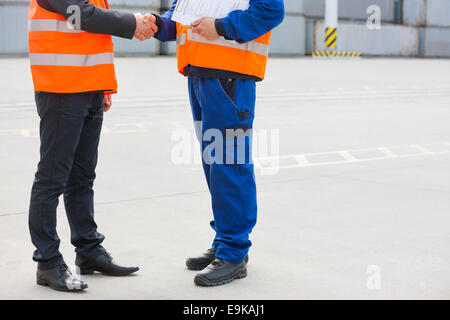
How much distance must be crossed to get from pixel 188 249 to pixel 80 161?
0.93 meters

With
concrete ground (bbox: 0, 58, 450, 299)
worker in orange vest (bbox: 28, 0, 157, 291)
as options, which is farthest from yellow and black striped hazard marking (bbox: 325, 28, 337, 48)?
worker in orange vest (bbox: 28, 0, 157, 291)

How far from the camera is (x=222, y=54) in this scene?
390 centimetres

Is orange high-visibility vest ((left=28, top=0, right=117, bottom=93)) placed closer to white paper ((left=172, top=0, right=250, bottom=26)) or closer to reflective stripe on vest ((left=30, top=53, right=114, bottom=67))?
reflective stripe on vest ((left=30, top=53, right=114, bottom=67))

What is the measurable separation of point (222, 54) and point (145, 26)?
421mm

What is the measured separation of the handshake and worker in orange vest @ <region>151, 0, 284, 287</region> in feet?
0.49

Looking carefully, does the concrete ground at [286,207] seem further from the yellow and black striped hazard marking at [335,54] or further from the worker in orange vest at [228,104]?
the yellow and black striped hazard marking at [335,54]

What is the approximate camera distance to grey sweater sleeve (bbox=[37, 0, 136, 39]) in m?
3.57

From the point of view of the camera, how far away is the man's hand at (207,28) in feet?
12.6

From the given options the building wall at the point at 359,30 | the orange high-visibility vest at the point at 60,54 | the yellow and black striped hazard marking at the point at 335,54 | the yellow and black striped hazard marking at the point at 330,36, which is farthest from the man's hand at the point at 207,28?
the yellow and black striped hazard marking at the point at 335,54

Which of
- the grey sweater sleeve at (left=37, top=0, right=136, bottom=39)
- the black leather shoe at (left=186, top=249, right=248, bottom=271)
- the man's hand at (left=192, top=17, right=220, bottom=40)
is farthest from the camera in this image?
the black leather shoe at (left=186, top=249, right=248, bottom=271)

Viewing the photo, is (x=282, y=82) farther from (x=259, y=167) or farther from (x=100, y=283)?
(x=100, y=283)

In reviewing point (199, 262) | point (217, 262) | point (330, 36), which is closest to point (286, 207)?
point (199, 262)

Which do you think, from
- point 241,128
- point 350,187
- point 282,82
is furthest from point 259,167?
point 282,82

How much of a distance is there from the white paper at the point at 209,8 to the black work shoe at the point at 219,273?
122 cm
